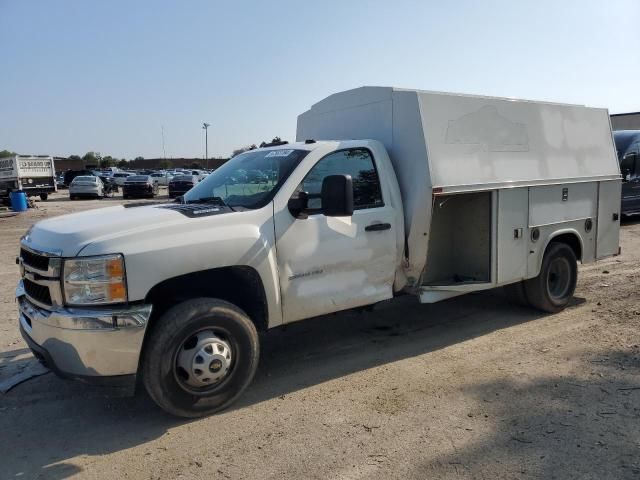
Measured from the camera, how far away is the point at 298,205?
14.3ft

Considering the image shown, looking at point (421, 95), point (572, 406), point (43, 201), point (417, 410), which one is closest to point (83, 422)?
point (417, 410)

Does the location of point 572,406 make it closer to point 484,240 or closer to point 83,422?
point 484,240

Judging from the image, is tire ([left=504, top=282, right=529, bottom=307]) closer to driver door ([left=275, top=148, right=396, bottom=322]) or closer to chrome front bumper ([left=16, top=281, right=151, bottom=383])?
driver door ([left=275, top=148, right=396, bottom=322])

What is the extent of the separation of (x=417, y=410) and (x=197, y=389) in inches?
65.8

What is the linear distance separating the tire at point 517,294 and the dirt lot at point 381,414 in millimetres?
507

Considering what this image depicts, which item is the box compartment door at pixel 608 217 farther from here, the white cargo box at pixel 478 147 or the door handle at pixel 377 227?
the door handle at pixel 377 227

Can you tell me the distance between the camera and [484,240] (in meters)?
5.88

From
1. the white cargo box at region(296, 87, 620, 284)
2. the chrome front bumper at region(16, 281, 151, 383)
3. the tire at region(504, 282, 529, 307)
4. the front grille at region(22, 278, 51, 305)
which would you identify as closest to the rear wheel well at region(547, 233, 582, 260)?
the white cargo box at region(296, 87, 620, 284)

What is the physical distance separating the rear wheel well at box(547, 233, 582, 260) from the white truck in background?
24.9 meters

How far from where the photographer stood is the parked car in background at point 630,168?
47.3 ft

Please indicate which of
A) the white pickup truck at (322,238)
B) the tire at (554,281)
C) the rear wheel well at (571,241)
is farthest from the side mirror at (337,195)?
the rear wheel well at (571,241)

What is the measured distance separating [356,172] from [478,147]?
1485 mm

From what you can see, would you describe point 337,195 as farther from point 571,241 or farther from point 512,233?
point 571,241

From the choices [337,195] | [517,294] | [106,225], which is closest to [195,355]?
[106,225]
